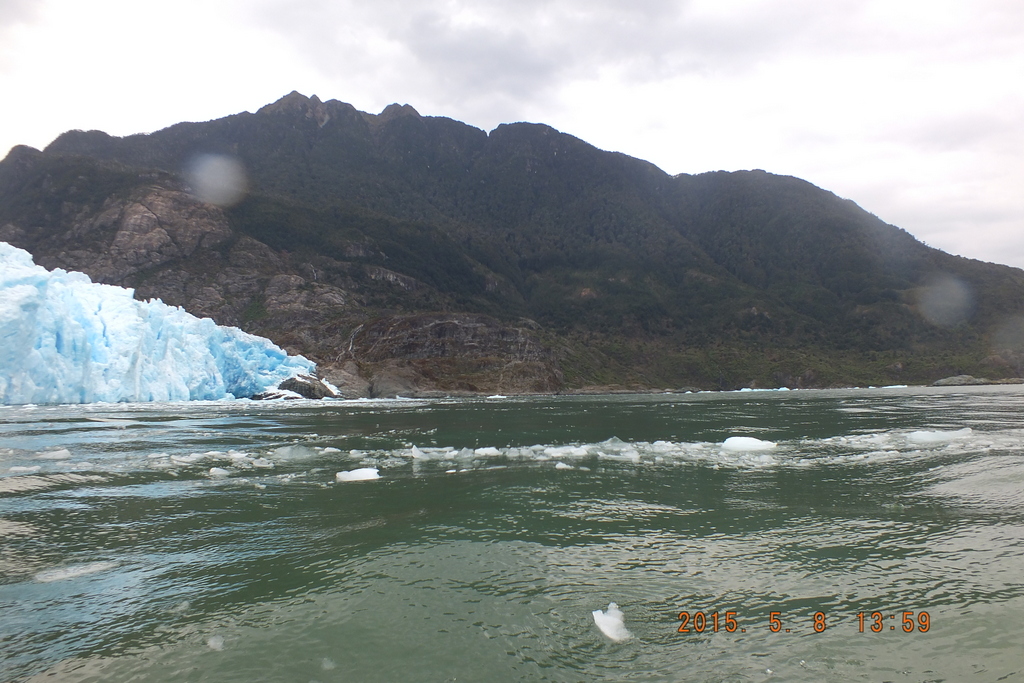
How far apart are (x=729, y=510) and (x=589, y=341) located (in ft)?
548

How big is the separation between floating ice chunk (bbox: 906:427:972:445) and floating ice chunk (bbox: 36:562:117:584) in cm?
3124

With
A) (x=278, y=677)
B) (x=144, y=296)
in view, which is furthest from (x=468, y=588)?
(x=144, y=296)

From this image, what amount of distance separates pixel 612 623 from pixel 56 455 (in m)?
26.4

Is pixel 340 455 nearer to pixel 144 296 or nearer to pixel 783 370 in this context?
pixel 144 296

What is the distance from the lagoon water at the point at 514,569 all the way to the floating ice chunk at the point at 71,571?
6cm

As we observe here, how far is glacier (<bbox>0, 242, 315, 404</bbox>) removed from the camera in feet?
171

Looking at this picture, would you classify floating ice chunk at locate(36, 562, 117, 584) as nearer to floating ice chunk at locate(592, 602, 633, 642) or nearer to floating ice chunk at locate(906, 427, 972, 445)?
floating ice chunk at locate(592, 602, 633, 642)

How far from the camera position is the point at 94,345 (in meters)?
60.4

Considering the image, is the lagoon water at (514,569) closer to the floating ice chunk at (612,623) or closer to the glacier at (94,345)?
the floating ice chunk at (612,623)

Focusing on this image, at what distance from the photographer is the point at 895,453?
23.6m
